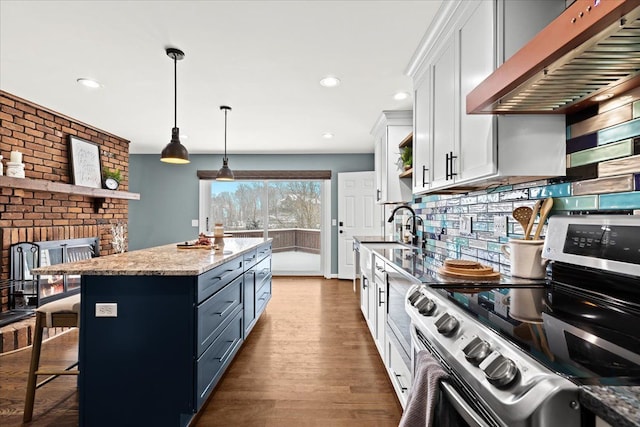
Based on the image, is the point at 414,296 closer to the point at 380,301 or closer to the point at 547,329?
the point at 547,329

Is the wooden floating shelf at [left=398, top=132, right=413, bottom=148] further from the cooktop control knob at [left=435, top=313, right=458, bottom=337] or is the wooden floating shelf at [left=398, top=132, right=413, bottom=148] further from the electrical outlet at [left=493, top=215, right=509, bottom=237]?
the cooktop control knob at [left=435, top=313, right=458, bottom=337]

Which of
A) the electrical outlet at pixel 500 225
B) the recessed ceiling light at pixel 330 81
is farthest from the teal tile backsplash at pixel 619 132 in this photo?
the recessed ceiling light at pixel 330 81

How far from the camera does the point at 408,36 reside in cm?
215

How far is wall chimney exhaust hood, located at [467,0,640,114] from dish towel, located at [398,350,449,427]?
955 mm

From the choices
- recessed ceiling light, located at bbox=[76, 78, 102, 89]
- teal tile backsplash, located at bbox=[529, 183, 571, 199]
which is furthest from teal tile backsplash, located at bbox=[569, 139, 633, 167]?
recessed ceiling light, located at bbox=[76, 78, 102, 89]

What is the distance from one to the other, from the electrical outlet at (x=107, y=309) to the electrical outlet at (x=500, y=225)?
2148 mm

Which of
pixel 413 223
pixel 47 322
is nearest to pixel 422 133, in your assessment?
pixel 413 223

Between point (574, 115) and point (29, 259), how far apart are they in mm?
4772

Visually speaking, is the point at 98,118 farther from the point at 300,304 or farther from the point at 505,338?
the point at 505,338

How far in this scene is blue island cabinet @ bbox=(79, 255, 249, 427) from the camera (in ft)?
5.48

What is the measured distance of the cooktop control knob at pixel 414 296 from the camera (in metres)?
1.29

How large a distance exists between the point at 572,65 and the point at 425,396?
1094 millimetres

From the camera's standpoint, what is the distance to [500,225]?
1.82 meters

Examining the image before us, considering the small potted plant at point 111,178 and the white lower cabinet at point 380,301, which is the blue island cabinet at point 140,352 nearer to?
the white lower cabinet at point 380,301
